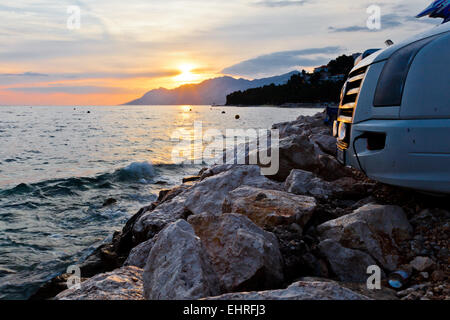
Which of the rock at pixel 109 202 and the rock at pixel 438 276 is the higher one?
the rock at pixel 438 276

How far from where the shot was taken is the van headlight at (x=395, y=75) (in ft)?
10.7

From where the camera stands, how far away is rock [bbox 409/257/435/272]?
2916 millimetres

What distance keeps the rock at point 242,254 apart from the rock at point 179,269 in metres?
0.17

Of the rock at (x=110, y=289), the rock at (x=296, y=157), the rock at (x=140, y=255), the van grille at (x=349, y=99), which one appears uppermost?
the van grille at (x=349, y=99)

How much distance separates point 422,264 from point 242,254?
1.60 meters

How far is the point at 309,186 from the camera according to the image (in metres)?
4.93

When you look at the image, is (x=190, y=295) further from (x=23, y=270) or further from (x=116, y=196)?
(x=116, y=196)

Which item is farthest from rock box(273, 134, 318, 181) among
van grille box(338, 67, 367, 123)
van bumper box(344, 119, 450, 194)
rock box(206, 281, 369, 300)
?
rock box(206, 281, 369, 300)

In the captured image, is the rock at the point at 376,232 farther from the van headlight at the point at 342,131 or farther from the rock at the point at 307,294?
the rock at the point at 307,294

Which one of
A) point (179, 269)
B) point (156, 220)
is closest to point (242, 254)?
point (179, 269)

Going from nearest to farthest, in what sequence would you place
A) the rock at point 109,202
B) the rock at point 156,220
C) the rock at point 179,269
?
the rock at point 179,269
the rock at point 156,220
the rock at point 109,202

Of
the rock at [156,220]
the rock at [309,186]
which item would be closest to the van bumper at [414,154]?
the rock at [309,186]

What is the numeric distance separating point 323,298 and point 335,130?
3.09 metres

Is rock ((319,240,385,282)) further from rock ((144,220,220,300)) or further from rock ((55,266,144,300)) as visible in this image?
rock ((55,266,144,300))
